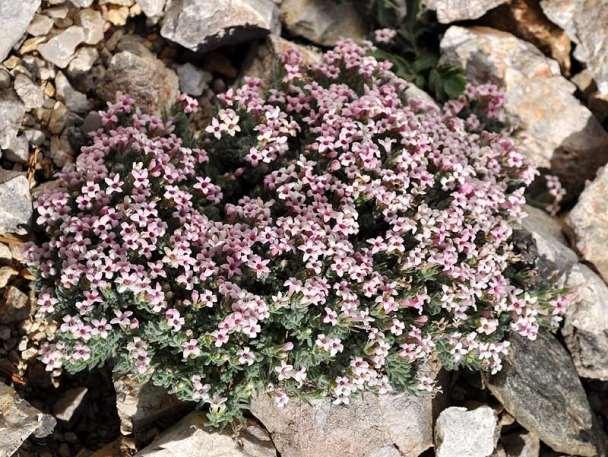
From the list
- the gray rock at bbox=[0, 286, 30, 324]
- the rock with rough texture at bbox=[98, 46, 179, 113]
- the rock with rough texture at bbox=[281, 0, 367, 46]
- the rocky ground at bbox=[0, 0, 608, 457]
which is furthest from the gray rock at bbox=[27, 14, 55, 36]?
A: the rock with rough texture at bbox=[281, 0, 367, 46]

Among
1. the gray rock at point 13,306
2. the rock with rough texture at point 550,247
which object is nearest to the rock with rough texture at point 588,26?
the rock with rough texture at point 550,247

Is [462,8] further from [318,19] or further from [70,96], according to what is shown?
[70,96]

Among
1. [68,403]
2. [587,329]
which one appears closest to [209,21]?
[68,403]

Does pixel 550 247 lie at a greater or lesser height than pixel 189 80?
lesser

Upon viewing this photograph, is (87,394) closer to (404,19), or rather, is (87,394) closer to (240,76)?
(240,76)

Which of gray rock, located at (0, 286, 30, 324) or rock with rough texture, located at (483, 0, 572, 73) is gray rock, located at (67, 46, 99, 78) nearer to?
gray rock, located at (0, 286, 30, 324)

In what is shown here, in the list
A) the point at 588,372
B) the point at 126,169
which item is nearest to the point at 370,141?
the point at 126,169
